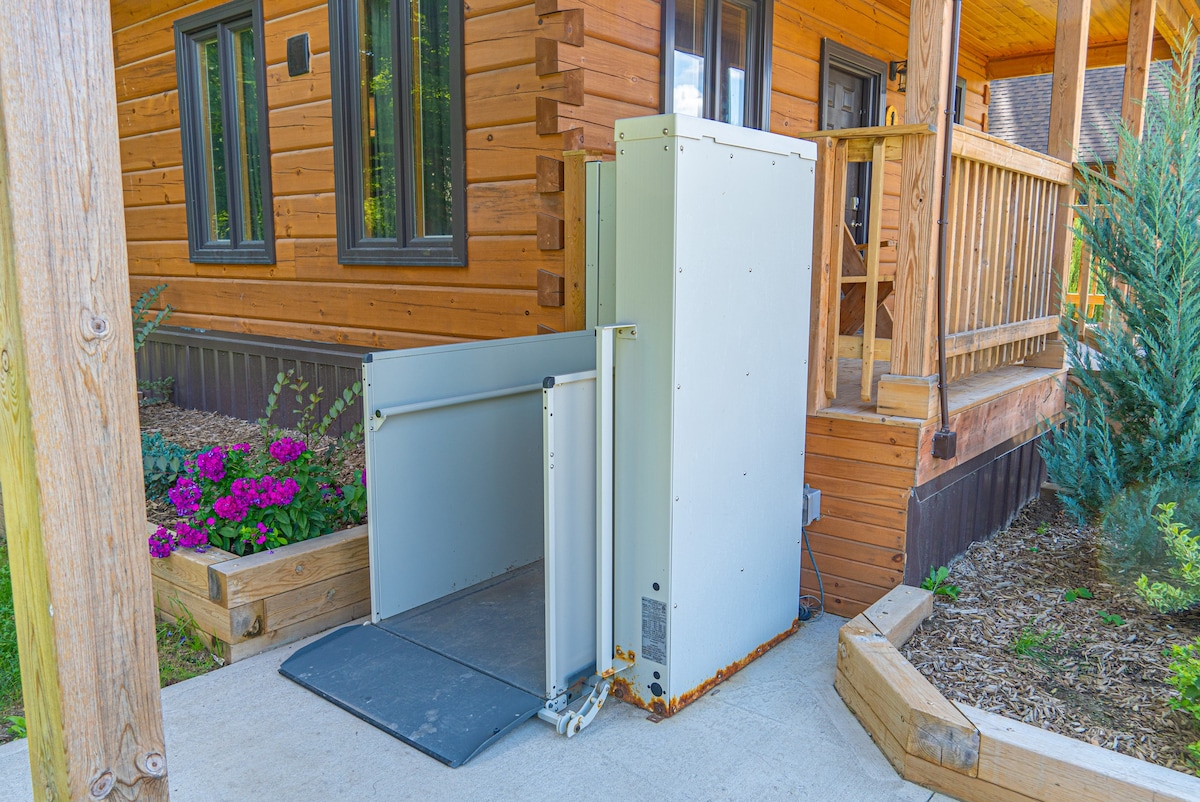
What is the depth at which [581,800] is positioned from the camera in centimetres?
225

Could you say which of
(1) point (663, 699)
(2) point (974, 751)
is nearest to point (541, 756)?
(1) point (663, 699)

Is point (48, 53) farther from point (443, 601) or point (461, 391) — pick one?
point (443, 601)

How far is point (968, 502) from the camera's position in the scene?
3.88m

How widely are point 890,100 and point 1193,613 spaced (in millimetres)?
5380

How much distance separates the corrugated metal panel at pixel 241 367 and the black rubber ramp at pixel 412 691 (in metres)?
2.78

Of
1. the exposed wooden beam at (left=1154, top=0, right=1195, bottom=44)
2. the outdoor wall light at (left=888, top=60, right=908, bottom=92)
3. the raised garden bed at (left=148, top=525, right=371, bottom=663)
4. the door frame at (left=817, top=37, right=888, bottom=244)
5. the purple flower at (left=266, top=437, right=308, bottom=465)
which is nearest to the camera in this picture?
the raised garden bed at (left=148, top=525, right=371, bottom=663)

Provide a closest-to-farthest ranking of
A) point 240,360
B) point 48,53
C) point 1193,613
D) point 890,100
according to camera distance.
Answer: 1. point 48,53
2. point 1193,613
3. point 240,360
4. point 890,100

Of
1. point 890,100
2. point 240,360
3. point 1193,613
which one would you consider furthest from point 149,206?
point 1193,613

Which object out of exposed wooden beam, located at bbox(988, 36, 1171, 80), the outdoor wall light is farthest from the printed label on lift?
exposed wooden beam, located at bbox(988, 36, 1171, 80)

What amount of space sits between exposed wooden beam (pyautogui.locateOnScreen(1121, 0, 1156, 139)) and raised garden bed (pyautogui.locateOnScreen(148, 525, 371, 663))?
5394mm

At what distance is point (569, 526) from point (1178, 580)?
2129mm

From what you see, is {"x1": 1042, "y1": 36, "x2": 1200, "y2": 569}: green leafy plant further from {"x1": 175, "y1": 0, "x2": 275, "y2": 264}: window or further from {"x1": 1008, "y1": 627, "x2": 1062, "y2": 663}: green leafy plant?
{"x1": 175, "y1": 0, "x2": 275, "y2": 264}: window

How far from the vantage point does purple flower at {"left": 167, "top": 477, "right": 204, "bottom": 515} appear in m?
3.31

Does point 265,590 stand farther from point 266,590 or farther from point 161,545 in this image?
point 161,545
